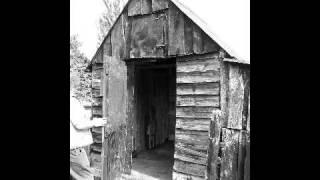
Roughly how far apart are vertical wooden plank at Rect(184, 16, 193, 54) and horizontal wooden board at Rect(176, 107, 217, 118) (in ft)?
4.03

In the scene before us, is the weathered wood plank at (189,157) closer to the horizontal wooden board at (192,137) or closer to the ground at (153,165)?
the horizontal wooden board at (192,137)

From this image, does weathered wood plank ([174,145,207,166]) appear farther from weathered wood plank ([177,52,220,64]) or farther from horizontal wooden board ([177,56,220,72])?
weathered wood plank ([177,52,220,64])

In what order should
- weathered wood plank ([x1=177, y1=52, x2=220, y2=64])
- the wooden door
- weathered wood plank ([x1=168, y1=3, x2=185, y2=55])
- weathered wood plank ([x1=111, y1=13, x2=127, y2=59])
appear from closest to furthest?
weathered wood plank ([x1=177, y1=52, x2=220, y2=64]) → weathered wood plank ([x1=168, y1=3, x2=185, y2=55]) → the wooden door → weathered wood plank ([x1=111, y1=13, x2=127, y2=59])

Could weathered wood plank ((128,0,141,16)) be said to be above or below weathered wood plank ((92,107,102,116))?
above

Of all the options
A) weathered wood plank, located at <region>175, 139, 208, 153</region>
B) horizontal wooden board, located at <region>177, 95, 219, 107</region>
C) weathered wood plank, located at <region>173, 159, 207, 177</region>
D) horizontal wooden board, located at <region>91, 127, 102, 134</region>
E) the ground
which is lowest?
the ground

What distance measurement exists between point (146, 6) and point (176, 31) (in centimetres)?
107

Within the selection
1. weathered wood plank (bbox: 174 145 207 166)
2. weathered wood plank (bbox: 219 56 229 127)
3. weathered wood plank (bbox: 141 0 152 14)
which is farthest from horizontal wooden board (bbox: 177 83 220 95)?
weathered wood plank (bbox: 141 0 152 14)

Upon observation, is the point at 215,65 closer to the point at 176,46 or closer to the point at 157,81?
the point at 176,46

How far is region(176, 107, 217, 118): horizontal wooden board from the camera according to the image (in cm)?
534

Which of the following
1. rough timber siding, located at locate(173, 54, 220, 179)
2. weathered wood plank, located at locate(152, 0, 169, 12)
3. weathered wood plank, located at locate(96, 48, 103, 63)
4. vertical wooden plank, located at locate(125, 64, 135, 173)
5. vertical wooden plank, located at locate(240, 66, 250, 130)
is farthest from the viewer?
weathered wood plank, located at locate(96, 48, 103, 63)

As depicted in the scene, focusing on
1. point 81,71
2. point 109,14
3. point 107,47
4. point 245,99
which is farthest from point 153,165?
point 109,14

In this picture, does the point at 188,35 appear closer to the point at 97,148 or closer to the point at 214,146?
the point at 214,146

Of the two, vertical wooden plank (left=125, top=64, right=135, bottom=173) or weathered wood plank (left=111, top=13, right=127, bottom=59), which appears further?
vertical wooden plank (left=125, top=64, right=135, bottom=173)
